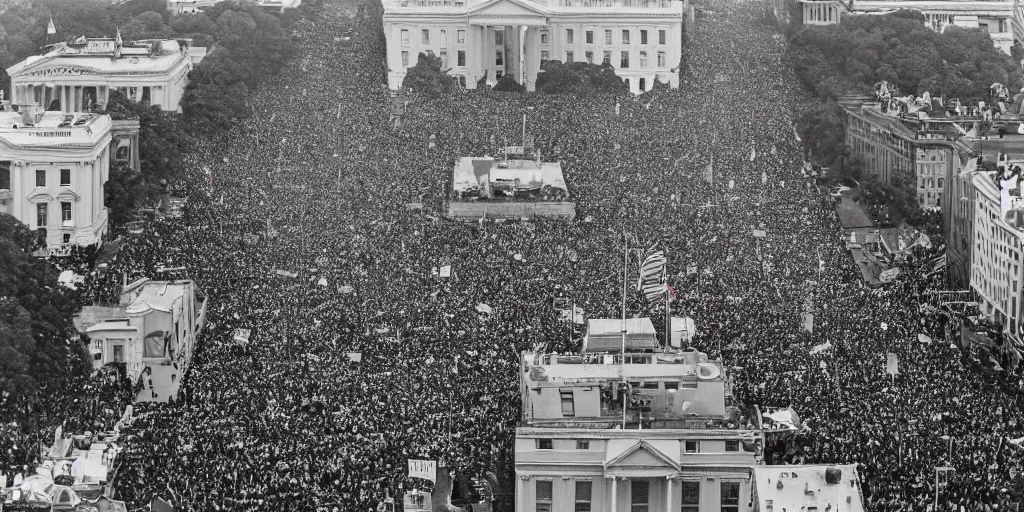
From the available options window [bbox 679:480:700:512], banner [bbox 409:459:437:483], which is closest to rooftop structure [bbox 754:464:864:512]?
window [bbox 679:480:700:512]

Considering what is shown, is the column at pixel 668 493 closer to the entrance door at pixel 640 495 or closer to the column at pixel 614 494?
the entrance door at pixel 640 495

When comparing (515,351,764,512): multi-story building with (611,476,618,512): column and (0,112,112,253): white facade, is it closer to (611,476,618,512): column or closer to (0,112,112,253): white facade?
(611,476,618,512): column

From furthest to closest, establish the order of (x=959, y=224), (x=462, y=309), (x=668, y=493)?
(x=959, y=224) → (x=462, y=309) → (x=668, y=493)

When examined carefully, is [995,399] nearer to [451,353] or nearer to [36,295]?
[451,353]

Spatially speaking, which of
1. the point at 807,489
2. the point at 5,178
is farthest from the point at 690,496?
the point at 5,178

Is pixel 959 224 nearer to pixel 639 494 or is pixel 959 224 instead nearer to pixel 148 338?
pixel 148 338

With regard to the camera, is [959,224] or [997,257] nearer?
[997,257]

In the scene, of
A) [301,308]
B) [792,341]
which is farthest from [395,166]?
[792,341]

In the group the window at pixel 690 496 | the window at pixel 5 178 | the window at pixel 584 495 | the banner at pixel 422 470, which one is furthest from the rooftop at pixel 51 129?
the window at pixel 690 496
